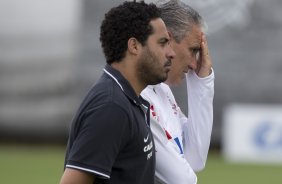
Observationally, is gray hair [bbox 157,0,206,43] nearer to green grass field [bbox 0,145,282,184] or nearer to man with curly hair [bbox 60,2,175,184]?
man with curly hair [bbox 60,2,175,184]

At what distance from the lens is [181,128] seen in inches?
202

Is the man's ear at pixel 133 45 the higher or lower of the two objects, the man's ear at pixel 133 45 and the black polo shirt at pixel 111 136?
the higher

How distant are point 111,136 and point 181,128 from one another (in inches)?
47.1

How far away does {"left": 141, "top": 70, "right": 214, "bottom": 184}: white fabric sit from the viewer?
15.3ft

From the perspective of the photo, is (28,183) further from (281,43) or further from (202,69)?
(202,69)

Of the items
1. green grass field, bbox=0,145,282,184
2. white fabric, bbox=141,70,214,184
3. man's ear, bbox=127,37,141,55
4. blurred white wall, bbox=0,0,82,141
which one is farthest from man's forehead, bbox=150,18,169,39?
blurred white wall, bbox=0,0,82,141

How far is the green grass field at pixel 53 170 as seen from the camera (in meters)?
14.0

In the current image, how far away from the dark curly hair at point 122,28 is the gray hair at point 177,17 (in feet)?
2.10

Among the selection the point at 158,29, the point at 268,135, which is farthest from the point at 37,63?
the point at 158,29

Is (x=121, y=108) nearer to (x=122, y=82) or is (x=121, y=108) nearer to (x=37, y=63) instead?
(x=122, y=82)

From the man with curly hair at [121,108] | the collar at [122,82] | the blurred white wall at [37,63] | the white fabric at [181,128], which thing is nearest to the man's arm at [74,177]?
the man with curly hair at [121,108]

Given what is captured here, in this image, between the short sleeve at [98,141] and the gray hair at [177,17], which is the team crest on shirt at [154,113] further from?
the short sleeve at [98,141]

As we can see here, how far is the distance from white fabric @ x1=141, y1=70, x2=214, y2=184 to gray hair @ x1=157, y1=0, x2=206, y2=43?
0.33 meters

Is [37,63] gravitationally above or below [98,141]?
below
